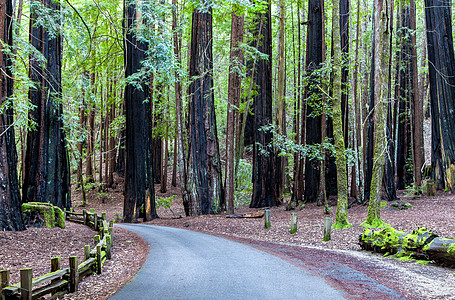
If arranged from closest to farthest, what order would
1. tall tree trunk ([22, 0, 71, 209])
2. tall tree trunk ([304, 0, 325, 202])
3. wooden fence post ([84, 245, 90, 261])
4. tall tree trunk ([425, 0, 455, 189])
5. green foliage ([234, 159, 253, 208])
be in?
wooden fence post ([84, 245, 90, 261])
tall tree trunk ([22, 0, 71, 209])
tall tree trunk ([425, 0, 455, 189])
tall tree trunk ([304, 0, 325, 202])
green foliage ([234, 159, 253, 208])

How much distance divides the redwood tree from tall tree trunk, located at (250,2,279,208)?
3.07 meters

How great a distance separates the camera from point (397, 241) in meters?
8.55

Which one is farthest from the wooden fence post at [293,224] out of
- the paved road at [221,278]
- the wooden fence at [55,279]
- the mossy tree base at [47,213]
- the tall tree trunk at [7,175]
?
the tall tree trunk at [7,175]

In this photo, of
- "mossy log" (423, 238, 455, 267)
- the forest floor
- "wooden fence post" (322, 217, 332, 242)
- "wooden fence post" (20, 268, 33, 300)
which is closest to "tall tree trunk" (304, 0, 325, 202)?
the forest floor

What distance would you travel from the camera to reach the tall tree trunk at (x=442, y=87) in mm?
16672

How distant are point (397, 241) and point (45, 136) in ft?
47.3

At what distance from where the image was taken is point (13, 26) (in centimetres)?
1067

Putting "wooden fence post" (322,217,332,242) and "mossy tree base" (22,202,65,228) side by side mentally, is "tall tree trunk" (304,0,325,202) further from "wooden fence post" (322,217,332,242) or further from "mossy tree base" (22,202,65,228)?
"mossy tree base" (22,202,65,228)

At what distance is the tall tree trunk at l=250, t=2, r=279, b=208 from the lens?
20.3 meters

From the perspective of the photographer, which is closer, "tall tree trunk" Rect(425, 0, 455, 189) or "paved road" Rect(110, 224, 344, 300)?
"paved road" Rect(110, 224, 344, 300)

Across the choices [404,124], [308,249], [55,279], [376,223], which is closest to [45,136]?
[55,279]

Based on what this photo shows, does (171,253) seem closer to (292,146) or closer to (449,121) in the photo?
(292,146)

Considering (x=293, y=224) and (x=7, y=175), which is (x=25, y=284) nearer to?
(x=7, y=175)

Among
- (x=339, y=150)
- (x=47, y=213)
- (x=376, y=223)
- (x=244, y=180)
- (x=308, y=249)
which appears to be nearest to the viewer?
(x=308, y=249)
